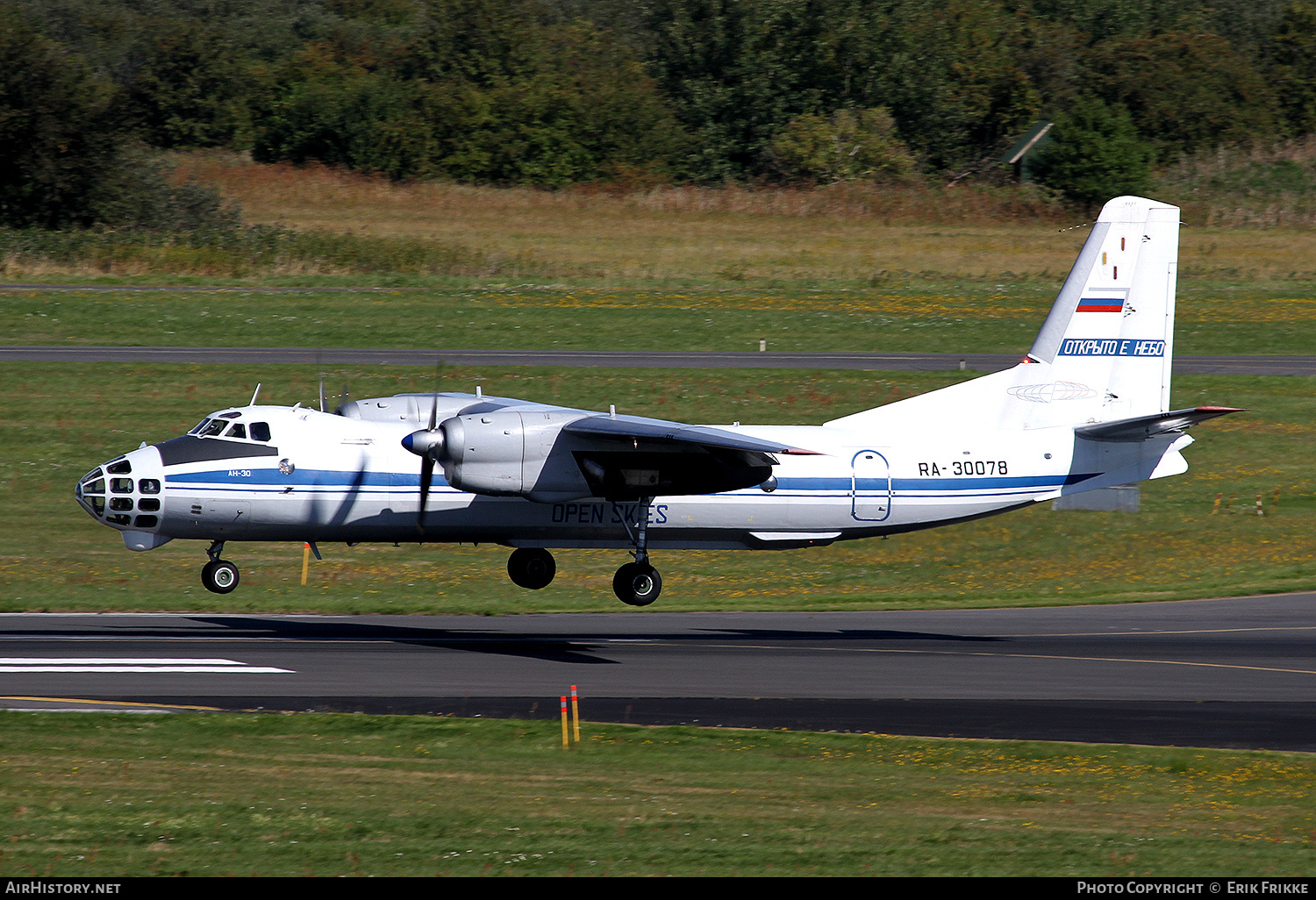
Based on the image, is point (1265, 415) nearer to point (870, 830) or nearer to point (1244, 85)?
point (870, 830)

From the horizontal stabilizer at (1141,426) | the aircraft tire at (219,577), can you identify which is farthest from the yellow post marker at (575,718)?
the horizontal stabilizer at (1141,426)

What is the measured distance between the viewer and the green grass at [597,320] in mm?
50844

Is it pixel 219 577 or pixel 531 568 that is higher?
pixel 531 568

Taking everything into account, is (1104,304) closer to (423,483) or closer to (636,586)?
(636,586)

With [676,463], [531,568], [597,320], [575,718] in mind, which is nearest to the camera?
[575,718]

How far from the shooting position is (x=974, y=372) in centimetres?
4703

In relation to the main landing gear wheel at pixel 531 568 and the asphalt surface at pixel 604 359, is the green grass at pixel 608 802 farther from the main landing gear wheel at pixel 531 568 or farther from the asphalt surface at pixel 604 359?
the asphalt surface at pixel 604 359

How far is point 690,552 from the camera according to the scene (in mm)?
37062

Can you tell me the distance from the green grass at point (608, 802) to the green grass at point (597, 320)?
32.8m

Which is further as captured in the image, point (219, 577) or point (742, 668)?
point (219, 577)

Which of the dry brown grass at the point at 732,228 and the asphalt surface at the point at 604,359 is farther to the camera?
the dry brown grass at the point at 732,228

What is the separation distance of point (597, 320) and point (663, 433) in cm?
3175

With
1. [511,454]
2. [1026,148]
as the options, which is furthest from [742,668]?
[1026,148]
